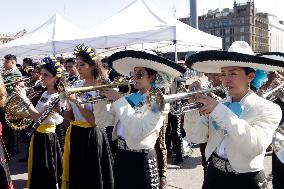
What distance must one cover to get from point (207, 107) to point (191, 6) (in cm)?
1208

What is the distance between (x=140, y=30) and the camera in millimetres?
8727

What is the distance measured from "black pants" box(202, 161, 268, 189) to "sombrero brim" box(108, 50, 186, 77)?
101cm

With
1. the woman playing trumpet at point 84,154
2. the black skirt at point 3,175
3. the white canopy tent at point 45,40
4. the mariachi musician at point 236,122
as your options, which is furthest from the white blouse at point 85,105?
the white canopy tent at point 45,40

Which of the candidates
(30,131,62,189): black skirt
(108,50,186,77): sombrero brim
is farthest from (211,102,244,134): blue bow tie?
(30,131,62,189): black skirt

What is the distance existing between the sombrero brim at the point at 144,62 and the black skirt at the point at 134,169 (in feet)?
2.53

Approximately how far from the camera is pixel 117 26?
9289 millimetres

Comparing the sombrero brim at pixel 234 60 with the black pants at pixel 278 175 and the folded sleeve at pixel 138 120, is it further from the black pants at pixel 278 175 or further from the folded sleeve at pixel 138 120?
the black pants at pixel 278 175

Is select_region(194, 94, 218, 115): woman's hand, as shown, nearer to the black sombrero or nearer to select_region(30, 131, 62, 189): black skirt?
the black sombrero

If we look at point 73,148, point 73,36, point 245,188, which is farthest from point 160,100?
point 73,36

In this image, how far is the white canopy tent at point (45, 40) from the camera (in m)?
10.1

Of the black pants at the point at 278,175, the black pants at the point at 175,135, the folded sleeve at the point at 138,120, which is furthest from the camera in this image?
the black pants at the point at 175,135

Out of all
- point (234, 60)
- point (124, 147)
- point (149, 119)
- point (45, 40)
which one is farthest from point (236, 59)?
point (45, 40)

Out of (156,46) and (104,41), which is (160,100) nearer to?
(104,41)

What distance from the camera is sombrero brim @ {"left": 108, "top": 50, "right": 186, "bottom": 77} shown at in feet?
10.9
